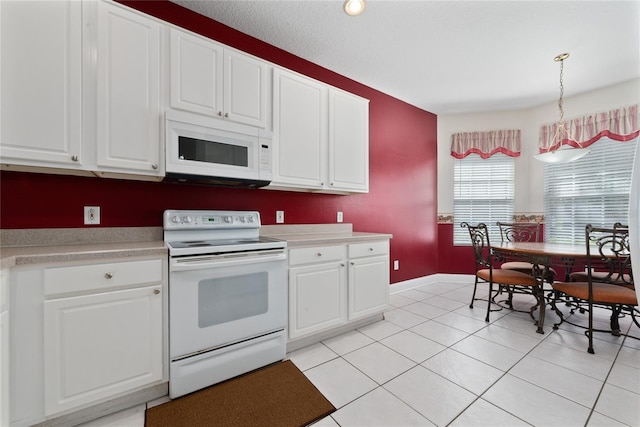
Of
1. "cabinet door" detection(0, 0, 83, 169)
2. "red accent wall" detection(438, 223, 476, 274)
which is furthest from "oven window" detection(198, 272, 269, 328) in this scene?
"red accent wall" detection(438, 223, 476, 274)

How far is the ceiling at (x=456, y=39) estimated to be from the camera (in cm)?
211

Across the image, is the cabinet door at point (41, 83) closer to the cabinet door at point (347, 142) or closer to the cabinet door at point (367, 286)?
the cabinet door at point (347, 142)

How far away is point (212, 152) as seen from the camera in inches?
75.4

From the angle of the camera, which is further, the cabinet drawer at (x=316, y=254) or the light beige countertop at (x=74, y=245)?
the cabinet drawer at (x=316, y=254)

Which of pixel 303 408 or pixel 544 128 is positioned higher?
pixel 544 128

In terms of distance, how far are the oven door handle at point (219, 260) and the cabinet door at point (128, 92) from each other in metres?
0.66

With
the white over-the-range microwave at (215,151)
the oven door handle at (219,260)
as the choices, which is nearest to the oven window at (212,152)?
the white over-the-range microwave at (215,151)

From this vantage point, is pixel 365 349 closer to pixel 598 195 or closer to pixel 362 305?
pixel 362 305

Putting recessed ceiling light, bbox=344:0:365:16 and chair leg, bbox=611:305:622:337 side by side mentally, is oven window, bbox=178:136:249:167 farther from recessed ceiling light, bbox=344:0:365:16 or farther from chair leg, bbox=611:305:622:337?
chair leg, bbox=611:305:622:337

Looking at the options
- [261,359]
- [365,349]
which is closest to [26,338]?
[261,359]

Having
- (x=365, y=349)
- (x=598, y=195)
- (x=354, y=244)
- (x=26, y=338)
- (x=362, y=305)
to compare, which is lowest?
(x=365, y=349)

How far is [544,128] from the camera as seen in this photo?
12.6 ft

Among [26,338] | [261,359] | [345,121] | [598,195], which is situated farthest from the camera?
[598,195]

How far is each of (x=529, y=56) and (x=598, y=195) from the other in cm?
215
